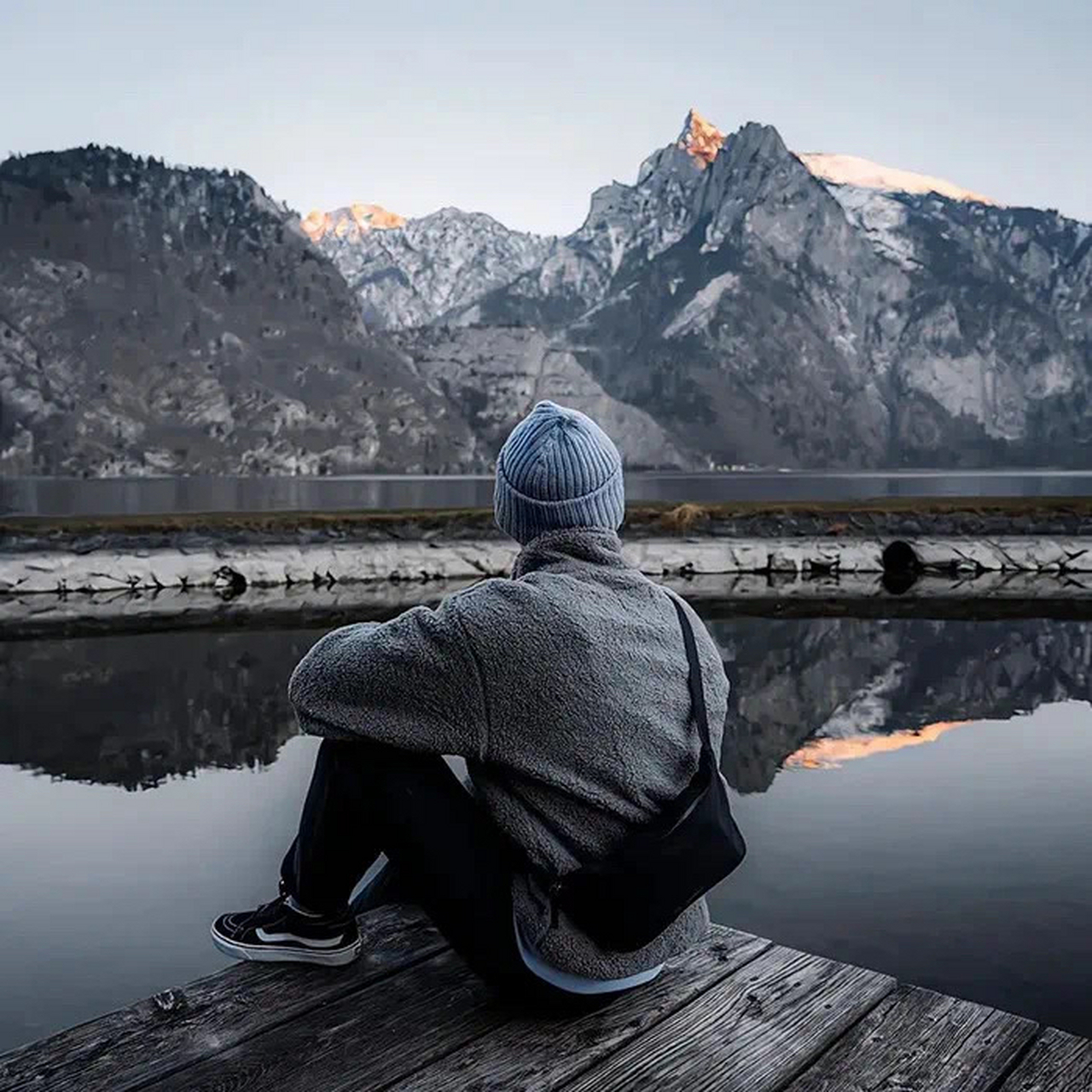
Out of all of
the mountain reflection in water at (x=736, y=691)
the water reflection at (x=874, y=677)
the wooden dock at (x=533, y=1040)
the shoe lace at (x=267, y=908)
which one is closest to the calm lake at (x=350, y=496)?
the mountain reflection in water at (x=736, y=691)

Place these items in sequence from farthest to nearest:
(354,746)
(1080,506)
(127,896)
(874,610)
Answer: (1080,506) → (874,610) → (127,896) → (354,746)

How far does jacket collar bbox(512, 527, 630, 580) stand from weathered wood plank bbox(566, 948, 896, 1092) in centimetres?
142

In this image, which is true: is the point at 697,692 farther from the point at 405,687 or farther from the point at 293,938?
the point at 293,938

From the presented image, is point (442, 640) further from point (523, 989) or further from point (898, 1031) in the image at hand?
point (898, 1031)

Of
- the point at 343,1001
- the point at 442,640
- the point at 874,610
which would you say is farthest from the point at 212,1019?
the point at 874,610

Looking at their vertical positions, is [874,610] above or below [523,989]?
below

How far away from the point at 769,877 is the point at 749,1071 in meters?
3.46

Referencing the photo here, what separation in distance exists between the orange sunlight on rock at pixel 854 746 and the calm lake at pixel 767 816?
40mm

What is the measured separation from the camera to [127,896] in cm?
616

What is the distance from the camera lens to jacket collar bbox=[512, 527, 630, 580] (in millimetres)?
3232

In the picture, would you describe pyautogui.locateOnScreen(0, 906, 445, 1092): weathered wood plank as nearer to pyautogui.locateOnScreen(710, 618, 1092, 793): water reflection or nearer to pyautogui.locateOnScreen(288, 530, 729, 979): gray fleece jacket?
pyautogui.locateOnScreen(288, 530, 729, 979): gray fleece jacket

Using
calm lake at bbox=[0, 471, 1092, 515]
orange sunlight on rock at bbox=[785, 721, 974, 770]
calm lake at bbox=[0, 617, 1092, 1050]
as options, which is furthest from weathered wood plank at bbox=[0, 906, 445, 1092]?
calm lake at bbox=[0, 471, 1092, 515]

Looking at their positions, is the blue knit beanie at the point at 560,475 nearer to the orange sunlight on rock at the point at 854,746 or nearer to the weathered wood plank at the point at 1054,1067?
the weathered wood plank at the point at 1054,1067

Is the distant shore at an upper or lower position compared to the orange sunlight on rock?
upper
